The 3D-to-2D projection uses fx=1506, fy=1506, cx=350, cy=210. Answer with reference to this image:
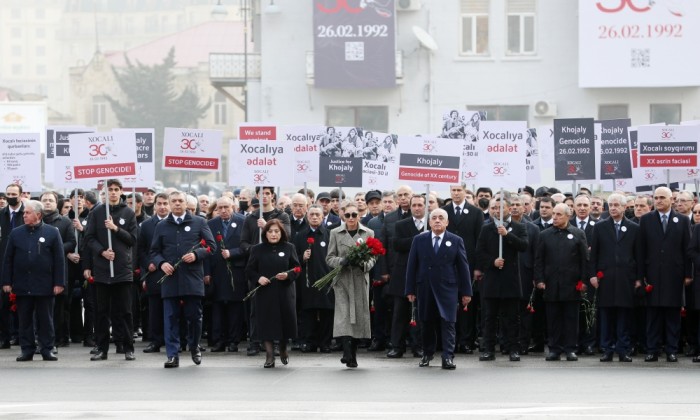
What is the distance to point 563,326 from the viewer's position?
63.4 feet

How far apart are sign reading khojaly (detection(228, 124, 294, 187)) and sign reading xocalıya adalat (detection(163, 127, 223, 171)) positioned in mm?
3040

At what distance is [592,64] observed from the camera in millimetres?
48125

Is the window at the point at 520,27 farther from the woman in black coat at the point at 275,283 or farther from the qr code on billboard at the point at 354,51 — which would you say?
the woman in black coat at the point at 275,283

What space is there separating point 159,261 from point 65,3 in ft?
573

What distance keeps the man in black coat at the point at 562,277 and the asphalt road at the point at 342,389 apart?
0.41 metres

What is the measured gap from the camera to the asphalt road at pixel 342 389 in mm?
14102

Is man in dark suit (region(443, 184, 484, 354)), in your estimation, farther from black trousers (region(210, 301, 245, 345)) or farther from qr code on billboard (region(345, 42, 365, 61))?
qr code on billboard (region(345, 42, 365, 61))

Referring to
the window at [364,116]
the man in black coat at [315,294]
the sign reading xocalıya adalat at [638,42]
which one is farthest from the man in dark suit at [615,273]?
the window at [364,116]

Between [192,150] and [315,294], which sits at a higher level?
[192,150]

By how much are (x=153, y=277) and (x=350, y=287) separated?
325 cm

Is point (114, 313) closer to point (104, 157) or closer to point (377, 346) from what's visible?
point (104, 157)

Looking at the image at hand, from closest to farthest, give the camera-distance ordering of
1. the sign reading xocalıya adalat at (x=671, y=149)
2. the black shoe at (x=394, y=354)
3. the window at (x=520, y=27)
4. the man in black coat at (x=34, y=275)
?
the man in black coat at (x=34, y=275) < the black shoe at (x=394, y=354) < the sign reading xocalıya adalat at (x=671, y=149) < the window at (x=520, y=27)

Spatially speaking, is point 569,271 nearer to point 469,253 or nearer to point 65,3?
point 469,253

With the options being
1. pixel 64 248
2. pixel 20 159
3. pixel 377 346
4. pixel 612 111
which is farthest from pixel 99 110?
pixel 377 346
